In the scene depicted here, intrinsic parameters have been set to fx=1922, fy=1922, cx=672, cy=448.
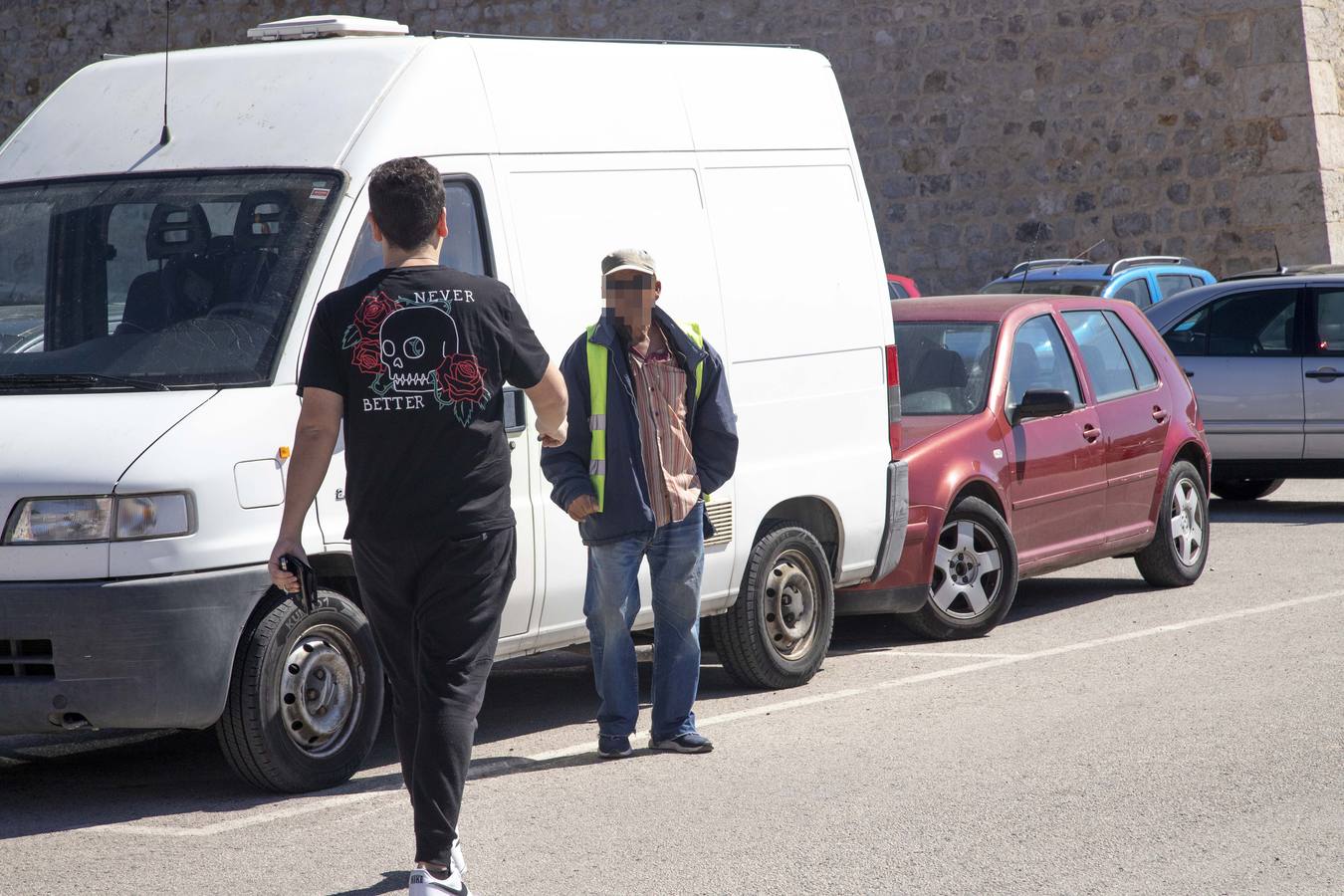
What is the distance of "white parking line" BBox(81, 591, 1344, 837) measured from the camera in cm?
588

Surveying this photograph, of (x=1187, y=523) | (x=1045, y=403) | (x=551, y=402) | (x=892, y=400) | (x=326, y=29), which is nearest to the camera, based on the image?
(x=551, y=402)

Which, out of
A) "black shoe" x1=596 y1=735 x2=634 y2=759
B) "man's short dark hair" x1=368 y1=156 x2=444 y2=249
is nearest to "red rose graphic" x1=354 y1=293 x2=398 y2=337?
"man's short dark hair" x1=368 y1=156 x2=444 y2=249

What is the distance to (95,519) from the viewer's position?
572cm

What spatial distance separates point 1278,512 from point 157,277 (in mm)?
10031

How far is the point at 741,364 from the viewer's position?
759 cm

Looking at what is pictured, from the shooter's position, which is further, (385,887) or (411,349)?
(385,887)

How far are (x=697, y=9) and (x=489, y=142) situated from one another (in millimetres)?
20718

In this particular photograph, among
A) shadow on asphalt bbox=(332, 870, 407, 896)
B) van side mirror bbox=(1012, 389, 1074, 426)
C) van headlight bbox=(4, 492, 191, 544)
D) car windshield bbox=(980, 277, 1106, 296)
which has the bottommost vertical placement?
shadow on asphalt bbox=(332, 870, 407, 896)

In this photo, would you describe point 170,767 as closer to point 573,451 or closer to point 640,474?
point 573,451

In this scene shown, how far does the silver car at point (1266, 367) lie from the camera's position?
14.0 m

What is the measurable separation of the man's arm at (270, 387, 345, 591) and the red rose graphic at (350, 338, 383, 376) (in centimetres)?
11

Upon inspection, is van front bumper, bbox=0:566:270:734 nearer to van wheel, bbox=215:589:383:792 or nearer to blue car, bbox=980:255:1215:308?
van wheel, bbox=215:589:383:792

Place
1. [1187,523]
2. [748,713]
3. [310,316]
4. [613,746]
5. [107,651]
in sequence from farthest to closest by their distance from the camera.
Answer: [1187,523]
[748,713]
[613,746]
[310,316]
[107,651]

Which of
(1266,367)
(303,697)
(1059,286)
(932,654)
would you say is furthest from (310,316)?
(1059,286)
